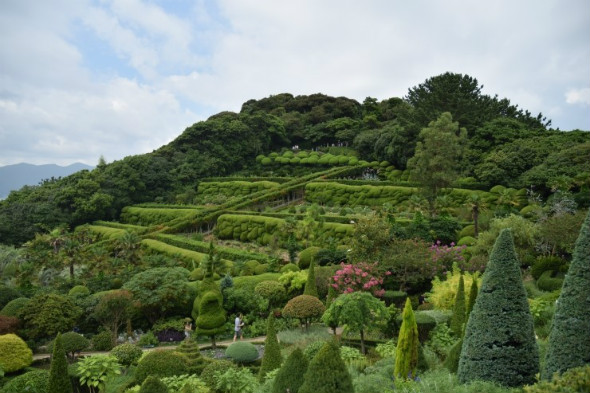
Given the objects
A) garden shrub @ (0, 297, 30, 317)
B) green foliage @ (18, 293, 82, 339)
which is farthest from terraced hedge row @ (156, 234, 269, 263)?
garden shrub @ (0, 297, 30, 317)

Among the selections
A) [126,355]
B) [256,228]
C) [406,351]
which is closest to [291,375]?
[406,351]

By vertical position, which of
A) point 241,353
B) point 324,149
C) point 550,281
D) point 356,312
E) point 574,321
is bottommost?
point 241,353

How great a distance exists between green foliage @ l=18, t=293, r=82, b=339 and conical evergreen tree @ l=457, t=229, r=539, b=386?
18398 millimetres

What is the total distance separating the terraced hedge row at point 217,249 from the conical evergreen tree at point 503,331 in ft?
71.9

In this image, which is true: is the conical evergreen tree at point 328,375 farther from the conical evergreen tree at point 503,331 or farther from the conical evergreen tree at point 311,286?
the conical evergreen tree at point 311,286

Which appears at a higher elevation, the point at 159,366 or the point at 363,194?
the point at 363,194

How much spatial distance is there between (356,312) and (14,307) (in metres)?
16.8

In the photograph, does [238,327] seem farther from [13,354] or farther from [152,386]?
[152,386]

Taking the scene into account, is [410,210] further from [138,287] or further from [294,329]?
[138,287]

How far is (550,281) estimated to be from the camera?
20.8 metres

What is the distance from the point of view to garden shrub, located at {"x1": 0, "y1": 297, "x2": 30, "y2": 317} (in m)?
20.6

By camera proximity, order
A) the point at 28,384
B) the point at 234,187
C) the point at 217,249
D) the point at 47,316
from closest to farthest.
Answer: the point at 28,384, the point at 47,316, the point at 217,249, the point at 234,187

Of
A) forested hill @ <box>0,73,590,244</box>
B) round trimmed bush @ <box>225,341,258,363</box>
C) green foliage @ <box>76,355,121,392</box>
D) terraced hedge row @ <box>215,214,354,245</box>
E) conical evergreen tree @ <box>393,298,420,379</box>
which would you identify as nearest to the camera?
conical evergreen tree @ <box>393,298,420,379</box>

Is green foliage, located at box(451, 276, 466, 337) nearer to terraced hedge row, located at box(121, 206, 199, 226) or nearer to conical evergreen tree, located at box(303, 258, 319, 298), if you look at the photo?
conical evergreen tree, located at box(303, 258, 319, 298)
